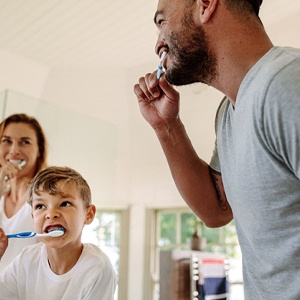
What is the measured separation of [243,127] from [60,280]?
0.62 m

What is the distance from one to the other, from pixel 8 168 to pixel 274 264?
3.57 feet

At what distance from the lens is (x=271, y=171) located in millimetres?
638

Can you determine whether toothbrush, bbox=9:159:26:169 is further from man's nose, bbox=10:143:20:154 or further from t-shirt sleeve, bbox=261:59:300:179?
t-shirt sleeve, bbox=261:59:300:179

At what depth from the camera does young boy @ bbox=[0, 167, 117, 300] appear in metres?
1.05

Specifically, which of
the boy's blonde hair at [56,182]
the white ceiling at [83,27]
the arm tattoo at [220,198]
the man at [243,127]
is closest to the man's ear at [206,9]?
the man at [243,127]

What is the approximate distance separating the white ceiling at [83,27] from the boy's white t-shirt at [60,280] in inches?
85.8

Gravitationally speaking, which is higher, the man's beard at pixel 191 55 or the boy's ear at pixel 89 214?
the man's beard at pixel 191 55

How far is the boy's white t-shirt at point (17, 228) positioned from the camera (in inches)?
52.2

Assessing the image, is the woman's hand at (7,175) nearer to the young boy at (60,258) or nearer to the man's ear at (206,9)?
the young boy at (60,258)

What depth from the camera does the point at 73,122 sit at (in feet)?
9.96

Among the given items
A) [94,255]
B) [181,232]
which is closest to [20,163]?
[94,255]

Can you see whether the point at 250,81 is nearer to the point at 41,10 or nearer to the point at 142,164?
the point at 41,10

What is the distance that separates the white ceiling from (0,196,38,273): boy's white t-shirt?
74.8 inches

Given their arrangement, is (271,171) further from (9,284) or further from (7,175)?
(7,175)
